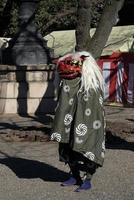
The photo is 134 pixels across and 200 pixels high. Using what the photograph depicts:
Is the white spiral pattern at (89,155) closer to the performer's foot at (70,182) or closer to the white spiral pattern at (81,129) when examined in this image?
the white spiral pattern at (81,129)

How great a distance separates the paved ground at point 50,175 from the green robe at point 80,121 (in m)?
0.47

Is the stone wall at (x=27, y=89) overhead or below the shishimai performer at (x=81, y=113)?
below

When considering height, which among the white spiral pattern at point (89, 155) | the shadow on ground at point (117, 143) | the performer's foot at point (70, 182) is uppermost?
the white spiral pattern at point (89, 155)

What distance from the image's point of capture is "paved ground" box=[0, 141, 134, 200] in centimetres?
671

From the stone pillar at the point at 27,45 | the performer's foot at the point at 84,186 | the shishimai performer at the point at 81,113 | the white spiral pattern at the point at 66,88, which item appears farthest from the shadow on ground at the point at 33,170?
the stone pillar at the point at 27,45

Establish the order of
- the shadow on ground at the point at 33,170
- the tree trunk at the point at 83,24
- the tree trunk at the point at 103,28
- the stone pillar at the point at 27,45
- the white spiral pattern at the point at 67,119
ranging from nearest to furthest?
the white spiral pattern at the point at 67,119
the shadow on ground at the point at 33,170
the tree trunk at the point at 103,28
the tree trunk at the point at 83,24
the stone pillar at the point at 27,45

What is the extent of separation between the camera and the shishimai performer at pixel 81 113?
21.7 feet

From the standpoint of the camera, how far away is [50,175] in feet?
25.5

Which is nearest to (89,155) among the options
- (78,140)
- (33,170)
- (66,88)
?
(78,140)

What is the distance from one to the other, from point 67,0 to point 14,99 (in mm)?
12063

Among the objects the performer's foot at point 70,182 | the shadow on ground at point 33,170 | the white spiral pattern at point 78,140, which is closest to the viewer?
the white spiral pattern at point 78,140

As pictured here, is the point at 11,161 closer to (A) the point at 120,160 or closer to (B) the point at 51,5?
(A) the point at 120,160

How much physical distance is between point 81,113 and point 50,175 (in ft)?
4.79

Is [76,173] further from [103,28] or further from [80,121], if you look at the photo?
[103,28]
